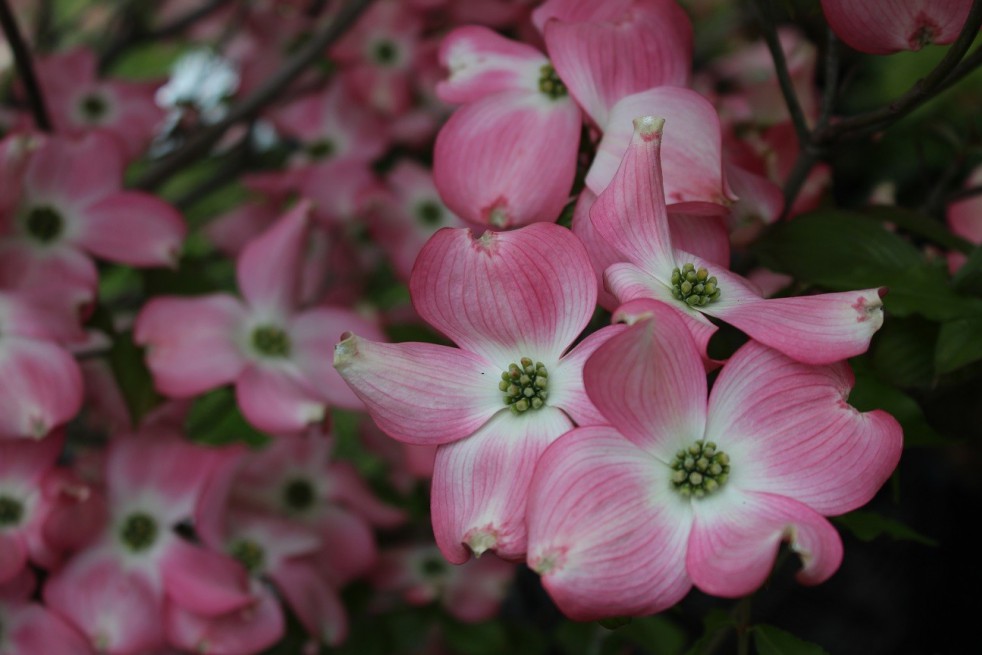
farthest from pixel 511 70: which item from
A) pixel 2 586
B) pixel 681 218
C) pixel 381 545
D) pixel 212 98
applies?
pixel 212 98

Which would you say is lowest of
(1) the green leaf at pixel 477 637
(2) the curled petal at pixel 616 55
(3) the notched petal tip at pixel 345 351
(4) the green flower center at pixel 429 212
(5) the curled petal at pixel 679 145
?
(1) the green leaf at pixel 477 637

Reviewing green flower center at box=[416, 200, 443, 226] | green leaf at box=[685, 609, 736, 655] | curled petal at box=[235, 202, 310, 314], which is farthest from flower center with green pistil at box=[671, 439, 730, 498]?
green flower center at box=[416, 200, 443, 226]

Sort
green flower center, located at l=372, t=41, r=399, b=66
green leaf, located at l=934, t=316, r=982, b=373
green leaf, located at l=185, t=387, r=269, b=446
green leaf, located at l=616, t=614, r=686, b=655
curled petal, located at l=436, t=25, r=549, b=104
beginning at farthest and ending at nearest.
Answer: green flower center, located at l=372, t=41, r=399, b=66 → green leaf, located at l=185, t=387, r=269, b=446 → green leaf, located at l=616, t=614, r=686, b=655 → curled petal, located at l=436, t=25, r=549, b=104 → green leaf, located at l=934, t=316, r=982, b=373

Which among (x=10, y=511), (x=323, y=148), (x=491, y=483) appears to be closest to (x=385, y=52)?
(x=323, y=148)

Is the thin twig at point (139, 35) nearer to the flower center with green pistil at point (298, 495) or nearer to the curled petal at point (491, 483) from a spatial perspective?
→ the flower center with green pistil at point (298, 495)

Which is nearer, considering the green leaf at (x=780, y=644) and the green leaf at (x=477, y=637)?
the green leaf at (x=780, y=644)

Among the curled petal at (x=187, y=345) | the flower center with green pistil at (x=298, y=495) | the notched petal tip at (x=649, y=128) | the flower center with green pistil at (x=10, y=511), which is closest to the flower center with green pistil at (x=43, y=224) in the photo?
the curled petal at (x=187, y=345)

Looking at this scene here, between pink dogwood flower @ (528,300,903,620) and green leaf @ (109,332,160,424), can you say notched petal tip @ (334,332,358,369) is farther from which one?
green leaf @ (109,332,160,424)
